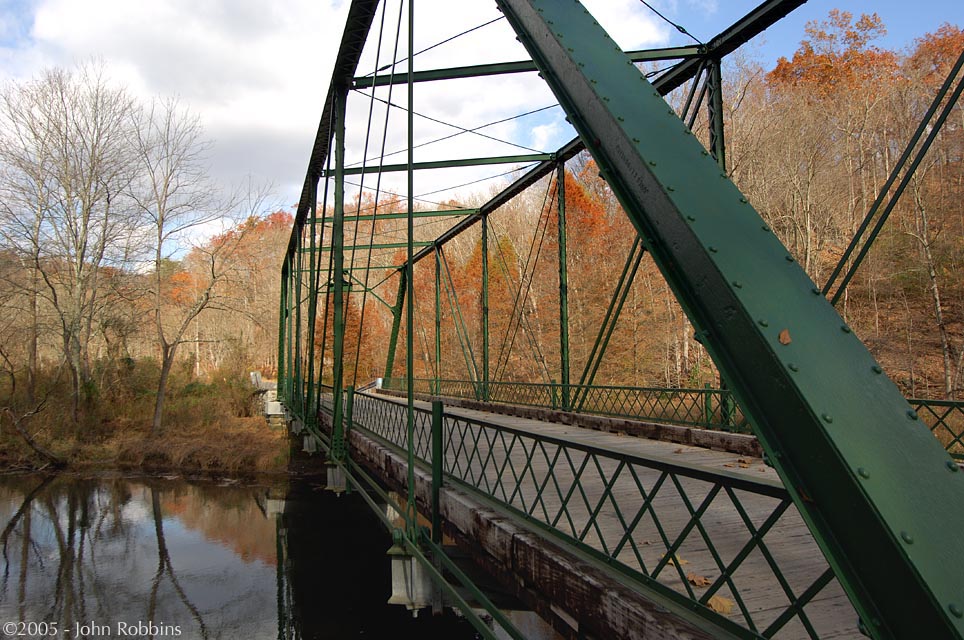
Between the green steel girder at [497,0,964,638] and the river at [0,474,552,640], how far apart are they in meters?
9.61

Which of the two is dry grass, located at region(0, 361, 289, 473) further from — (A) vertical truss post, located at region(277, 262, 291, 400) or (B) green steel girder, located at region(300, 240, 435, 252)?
(B) green steel girder, located at region(300, 240, 435, 252)

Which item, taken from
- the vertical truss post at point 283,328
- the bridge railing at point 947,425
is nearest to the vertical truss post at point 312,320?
the bridge railing at point 947,425

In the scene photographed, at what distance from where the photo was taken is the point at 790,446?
4.90 ft

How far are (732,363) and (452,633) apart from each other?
10761mm

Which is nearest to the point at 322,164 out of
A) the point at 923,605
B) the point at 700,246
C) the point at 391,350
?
the point at 700,246

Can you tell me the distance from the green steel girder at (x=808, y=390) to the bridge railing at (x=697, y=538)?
0.33 metres

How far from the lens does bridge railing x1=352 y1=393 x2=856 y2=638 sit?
2.11 m

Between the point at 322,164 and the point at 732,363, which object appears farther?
the point at 322,164

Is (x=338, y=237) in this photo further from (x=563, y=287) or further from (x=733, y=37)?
(x=733, y=37)

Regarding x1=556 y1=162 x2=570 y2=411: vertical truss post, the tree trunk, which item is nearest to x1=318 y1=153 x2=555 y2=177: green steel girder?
x1=556 y1=162 x2=570 y2=411: vertical truss post

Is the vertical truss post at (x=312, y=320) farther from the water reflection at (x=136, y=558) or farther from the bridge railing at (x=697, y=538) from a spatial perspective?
the bridge railing at (x=697, y=538)

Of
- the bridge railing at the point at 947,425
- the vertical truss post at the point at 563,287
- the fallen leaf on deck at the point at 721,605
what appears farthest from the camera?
the vertical truss post at the point at 563,287

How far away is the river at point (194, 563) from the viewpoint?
35.9ft

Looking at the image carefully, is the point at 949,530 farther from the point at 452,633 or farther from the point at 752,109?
the point at 752,109
